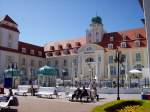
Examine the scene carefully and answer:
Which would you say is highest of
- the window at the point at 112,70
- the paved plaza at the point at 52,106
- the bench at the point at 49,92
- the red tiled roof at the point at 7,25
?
the red tiled roof at the point at 7,25

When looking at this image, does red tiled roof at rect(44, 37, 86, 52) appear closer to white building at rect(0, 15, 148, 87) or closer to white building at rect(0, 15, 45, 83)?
white building at rect(0, 15, 148, 87)

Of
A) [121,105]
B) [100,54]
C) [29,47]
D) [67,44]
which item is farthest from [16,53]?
[121,105]

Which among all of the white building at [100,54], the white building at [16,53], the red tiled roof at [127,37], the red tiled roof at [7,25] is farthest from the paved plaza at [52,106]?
the red tiled roof at [7,25]

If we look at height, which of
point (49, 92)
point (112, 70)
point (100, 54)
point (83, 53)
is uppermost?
point (83, 53)

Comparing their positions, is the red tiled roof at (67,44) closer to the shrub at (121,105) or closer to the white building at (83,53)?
the white building at (83,53)

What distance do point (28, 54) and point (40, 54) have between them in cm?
437

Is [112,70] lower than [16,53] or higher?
lower

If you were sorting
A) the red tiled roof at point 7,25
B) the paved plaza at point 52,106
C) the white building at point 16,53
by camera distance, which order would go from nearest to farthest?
the paved plaza at point 52,106, the red tiled roof at point 7,25, the white building at point 16,53

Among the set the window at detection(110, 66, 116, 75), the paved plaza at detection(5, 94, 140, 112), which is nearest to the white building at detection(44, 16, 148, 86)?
the window at detection(110, 66, 116, 75)

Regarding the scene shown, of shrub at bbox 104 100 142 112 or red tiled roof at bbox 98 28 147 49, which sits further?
red tiled roof at bbox 98 28 147 49

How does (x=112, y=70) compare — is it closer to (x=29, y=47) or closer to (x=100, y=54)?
(x=100, y=54)

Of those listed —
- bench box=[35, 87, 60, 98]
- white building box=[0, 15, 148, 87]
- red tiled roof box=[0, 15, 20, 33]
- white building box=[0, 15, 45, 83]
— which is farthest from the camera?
white building box=[0, 15, 45, 83]

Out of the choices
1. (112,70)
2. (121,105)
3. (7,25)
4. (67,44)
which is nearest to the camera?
(121,105)

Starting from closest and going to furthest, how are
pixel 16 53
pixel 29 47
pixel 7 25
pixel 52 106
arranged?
1. pixel 52 106
2. pixel 7 25
3. pixel 16 53
4. pixel 29 47
